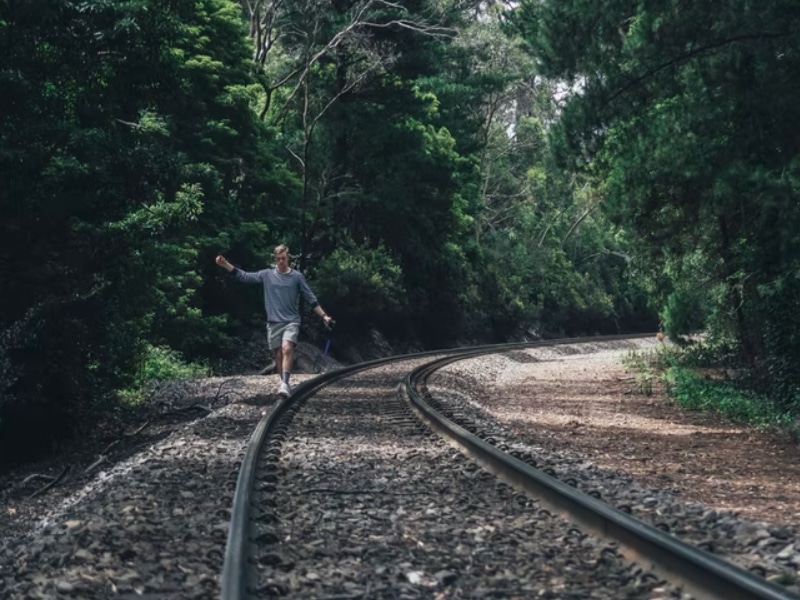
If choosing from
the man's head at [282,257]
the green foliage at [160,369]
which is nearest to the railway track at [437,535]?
the man's head at [282,257]

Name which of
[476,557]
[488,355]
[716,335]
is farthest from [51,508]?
[488,355]

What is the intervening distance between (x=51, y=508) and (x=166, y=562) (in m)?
4.41

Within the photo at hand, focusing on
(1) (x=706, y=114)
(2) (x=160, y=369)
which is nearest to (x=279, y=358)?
(1) (x=706, y=114)

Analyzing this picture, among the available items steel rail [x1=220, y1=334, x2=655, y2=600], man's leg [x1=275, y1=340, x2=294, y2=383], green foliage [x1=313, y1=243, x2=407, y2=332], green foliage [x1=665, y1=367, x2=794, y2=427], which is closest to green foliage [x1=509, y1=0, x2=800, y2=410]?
green foliage [x1=665, y1=367, x2=794, y2=427]

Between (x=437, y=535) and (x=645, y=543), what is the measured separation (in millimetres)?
1215

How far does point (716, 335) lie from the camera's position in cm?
2272

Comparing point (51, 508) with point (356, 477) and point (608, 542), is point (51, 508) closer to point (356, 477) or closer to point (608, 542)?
point (356, 477)

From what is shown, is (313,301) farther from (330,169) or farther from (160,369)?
(330,169)

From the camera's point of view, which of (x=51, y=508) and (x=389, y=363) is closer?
(x=51, y=508)

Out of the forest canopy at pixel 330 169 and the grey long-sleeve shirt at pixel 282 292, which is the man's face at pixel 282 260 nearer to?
the grey long-sleeve shirt at pixel 282 292

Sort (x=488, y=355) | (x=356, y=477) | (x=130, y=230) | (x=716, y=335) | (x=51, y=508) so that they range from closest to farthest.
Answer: (x=356, y=477) < (x=51, y=508) < (x=130, y=230) < (x=716, y=335) < (x=488, y=355)

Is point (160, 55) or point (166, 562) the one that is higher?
point (160, 55)

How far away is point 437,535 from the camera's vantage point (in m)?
5.39

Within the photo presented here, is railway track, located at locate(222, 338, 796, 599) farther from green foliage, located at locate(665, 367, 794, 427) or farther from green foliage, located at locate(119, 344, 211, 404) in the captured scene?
green foliage, located at locate(119, 344, 211, 404)
